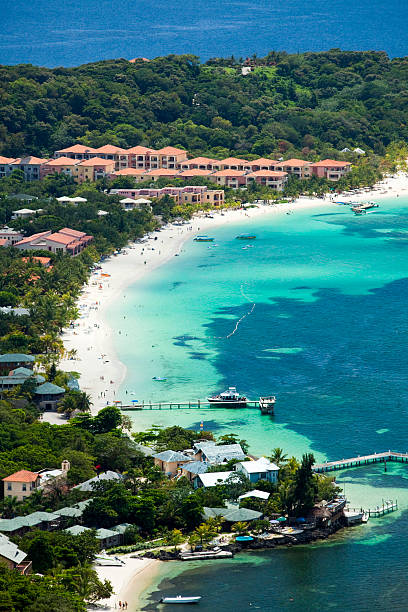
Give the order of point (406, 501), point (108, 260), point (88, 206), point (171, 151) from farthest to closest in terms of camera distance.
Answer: point (171, 151) → point (88, 206) → point (108, 260) → point (406, 501)

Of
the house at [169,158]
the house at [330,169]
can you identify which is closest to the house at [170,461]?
the house at [169,158]

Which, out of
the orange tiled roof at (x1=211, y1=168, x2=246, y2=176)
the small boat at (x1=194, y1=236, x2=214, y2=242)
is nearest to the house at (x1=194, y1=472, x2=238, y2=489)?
the small boat at (x1=194, y1=236, x2=214, y2=242)

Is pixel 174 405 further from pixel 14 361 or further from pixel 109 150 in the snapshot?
pixel 109 150

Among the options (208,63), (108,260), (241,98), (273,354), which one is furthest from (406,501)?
(208,63)

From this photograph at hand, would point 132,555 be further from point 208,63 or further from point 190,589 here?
point 208,63

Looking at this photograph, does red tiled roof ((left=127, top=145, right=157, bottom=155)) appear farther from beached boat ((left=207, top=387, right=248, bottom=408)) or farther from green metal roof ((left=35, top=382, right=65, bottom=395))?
green metal roof ((left=35, top=382, right=65, bottom=395))

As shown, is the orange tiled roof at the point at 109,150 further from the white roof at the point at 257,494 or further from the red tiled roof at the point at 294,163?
the white roof at the point at 257,494
